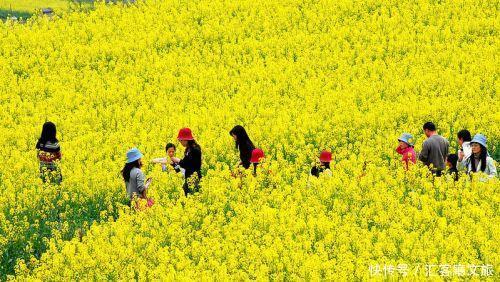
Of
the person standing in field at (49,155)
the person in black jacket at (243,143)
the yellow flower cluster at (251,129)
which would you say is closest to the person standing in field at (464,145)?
the yellow flower cluster at (251,129)

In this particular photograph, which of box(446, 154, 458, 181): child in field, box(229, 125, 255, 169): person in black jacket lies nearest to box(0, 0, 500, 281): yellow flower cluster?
box(229, 125, 255, 169): person in black jacket

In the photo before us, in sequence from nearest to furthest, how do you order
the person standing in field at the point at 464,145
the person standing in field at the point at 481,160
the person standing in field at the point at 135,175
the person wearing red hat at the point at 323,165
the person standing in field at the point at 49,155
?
1. the person standing in field at the point at 481,160
2. the person standing in field at the point at 135,175
3. the person standing in field at the point at 464,145
4. the person wearing red hat at the point at 323,165
5. the person standing in field at the point at 49,155

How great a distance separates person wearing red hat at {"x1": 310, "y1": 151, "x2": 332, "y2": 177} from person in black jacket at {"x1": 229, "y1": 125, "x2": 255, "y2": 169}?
3.68 feet

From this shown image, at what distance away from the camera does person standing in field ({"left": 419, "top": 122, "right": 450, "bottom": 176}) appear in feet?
45.1

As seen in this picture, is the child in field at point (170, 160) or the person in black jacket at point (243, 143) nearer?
the person in black jacket at point (243, 143)

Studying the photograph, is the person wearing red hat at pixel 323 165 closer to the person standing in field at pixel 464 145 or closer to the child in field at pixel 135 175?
the person standing in field at pixel 464 145

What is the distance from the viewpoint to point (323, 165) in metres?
14.1

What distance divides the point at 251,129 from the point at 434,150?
5.35 m

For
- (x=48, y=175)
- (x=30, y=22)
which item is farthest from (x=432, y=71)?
(x=30, y=22)

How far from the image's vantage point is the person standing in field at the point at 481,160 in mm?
13039

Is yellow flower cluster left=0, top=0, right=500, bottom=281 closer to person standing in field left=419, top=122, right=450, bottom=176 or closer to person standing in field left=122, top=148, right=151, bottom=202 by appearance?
person standing in field left=419, top=122, right=450, bottom=176

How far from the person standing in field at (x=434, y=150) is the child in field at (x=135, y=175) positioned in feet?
15.3

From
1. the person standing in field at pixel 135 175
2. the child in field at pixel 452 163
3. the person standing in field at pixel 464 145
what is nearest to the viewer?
the person standing in field at pixel 135 175

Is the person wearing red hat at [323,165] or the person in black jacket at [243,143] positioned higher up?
the person in black jacket at [243,143]
